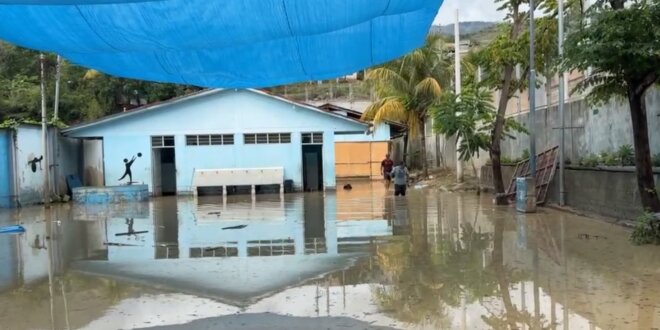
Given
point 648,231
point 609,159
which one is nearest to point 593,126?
point 609,159

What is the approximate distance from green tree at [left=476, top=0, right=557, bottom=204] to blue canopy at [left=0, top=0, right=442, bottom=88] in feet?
25.8

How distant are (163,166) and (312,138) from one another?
23.4ft

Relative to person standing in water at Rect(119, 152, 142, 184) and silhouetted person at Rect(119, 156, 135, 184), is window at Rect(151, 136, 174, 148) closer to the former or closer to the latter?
person standing in water at Rect(119, 152, 142, 184)

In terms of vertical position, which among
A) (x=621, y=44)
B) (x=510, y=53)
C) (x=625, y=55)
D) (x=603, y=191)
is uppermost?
(x=510, y=53)

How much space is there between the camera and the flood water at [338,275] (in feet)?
19.6

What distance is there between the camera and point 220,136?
27562mm

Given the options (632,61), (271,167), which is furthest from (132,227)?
(271,167)

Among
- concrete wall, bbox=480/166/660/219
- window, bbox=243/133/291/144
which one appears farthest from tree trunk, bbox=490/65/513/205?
window, bbox=243/133/291/144

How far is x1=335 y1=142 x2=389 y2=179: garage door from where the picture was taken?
37.9 metres

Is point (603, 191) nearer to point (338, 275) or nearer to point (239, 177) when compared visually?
point (338, 275)

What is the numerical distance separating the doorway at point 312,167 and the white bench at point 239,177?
2.54 meters

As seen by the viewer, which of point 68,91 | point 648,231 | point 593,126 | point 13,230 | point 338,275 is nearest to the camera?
point 338,275

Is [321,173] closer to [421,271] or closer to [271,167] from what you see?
[271,167]

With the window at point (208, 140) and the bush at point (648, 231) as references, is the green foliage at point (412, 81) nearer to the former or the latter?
the window at point (208, 140)
